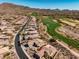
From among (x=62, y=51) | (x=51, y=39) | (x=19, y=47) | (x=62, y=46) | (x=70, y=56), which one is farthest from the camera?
(x=51, y=39)

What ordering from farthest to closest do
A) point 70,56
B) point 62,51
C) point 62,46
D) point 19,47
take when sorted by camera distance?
1. point 19,47
2. point 62,46
3. point 62,51
4. point 70,56

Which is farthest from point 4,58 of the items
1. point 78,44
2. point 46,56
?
point 78,44

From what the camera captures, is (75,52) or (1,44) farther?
(1,44)

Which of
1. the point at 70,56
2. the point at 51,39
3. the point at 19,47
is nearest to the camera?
the point at 70,56

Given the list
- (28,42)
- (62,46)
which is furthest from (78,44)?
(28,42)

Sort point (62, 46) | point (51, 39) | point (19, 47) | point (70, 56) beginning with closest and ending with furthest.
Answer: point (70, 56) → point (62, 46) → point (19, 47) → point (51, 39)

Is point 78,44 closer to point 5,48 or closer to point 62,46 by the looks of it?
point 62,46

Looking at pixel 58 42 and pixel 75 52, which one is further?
pixel 58 42

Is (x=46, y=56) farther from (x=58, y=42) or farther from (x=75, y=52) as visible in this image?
(x=58, y=42)

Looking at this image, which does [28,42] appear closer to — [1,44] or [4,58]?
[1,44]
